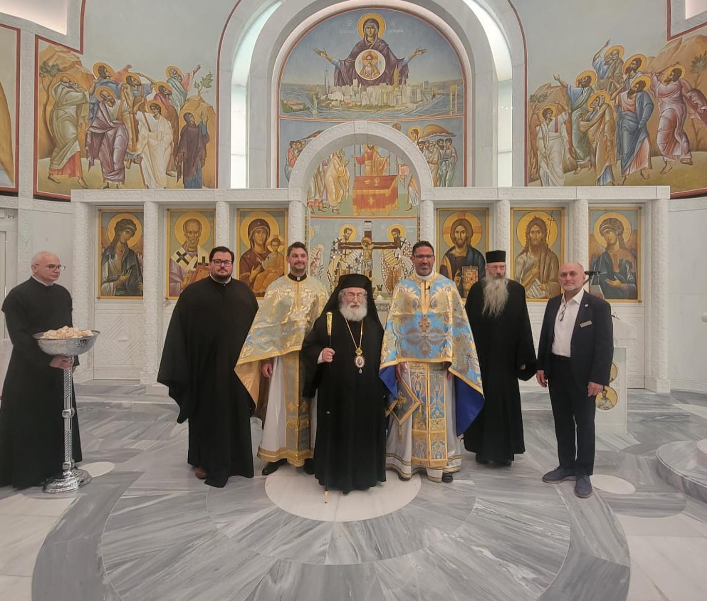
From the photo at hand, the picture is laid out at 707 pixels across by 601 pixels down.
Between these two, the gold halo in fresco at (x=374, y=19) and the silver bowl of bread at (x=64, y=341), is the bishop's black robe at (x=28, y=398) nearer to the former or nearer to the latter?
the silver bowl of bread at (x=64, y=341)

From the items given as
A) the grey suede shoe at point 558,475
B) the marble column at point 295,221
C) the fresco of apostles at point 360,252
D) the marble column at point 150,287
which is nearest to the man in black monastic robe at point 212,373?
the grey suede shoe at point 558,475

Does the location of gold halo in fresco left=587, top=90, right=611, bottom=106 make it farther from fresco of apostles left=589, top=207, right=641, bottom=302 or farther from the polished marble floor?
the polished marble floor

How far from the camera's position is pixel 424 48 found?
11.8 meters

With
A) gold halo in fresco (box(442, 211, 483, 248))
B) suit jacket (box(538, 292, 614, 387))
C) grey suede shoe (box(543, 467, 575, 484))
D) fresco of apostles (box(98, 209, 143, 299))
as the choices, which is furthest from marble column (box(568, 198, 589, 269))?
fresco of apostles (box(98, 209, 143, 299))

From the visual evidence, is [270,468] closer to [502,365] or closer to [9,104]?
[502,365]

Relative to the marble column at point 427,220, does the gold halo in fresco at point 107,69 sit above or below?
above

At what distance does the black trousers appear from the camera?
348 centimetres

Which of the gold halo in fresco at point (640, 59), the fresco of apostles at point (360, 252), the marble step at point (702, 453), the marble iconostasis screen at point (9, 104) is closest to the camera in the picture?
the marble step at point (702, 453)

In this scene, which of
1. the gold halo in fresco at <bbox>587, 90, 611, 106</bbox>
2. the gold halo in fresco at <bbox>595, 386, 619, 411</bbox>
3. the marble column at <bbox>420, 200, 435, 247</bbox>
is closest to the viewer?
the gold halo in fresco at <bbox>595, 386, 619, 411</bbox>

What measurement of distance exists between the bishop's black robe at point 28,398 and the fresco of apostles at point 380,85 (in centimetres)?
945

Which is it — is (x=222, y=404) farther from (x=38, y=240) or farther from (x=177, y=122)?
(x=177, y=122)

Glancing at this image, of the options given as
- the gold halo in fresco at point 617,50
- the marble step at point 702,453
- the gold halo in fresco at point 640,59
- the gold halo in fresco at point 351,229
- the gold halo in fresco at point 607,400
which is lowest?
the marble step at point 702,453

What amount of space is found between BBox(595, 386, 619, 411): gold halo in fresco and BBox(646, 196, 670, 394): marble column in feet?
7.40

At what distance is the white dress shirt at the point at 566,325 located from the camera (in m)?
3.57
